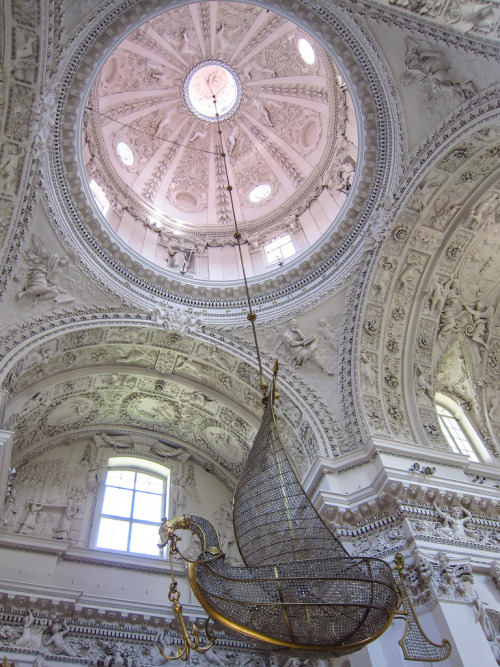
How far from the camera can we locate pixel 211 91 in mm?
17094

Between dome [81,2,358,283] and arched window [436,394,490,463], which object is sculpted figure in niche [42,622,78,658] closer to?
dome [81,2,358,283]

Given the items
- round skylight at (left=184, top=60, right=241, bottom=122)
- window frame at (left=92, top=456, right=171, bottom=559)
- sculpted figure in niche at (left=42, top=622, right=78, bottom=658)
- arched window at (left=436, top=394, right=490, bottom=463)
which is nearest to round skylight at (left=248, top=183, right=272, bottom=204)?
round skylight at (left=184, top=60, right=241, bottom=122)

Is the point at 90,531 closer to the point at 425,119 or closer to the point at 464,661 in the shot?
the point at 464,661

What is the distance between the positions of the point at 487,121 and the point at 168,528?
838cm

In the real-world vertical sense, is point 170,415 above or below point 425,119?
below

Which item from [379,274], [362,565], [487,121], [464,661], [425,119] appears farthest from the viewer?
[379,274]

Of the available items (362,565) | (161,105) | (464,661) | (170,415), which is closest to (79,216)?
(170,415)

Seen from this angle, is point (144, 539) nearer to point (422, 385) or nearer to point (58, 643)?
point (58, 643)

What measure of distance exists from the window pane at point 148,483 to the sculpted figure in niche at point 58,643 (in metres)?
3.80

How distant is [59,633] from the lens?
8.88 m

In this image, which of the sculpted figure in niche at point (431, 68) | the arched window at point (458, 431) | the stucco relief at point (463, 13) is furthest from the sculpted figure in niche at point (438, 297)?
the stucco relief at point (463, 13)

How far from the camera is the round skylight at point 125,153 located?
49.1 ft

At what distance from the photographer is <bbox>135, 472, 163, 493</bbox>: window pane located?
494 inches

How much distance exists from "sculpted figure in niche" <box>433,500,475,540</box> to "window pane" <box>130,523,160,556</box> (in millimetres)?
5465
